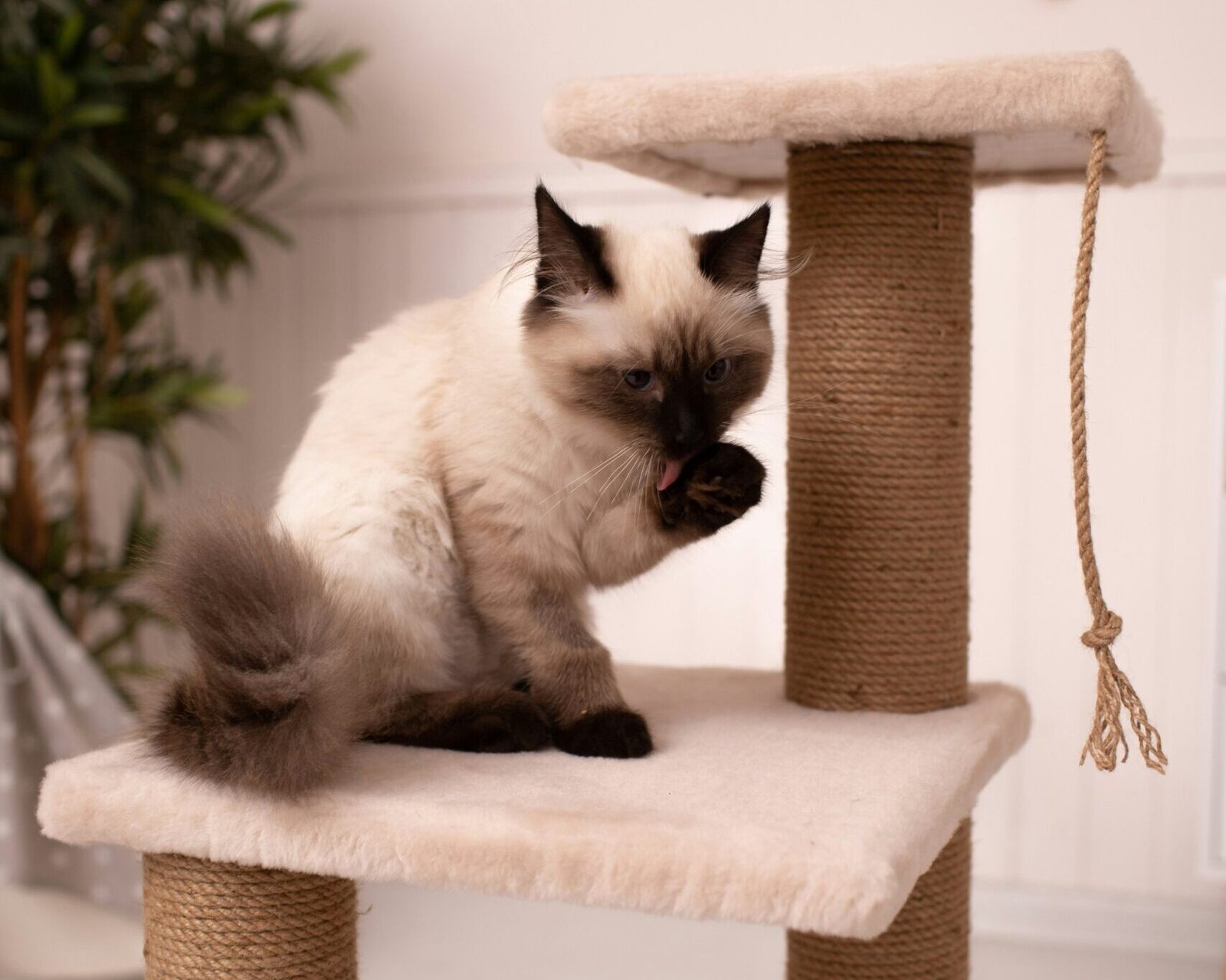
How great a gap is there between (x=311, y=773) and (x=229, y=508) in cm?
23

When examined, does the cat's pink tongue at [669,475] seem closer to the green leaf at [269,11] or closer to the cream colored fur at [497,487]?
the cream colored fur at [497,487]

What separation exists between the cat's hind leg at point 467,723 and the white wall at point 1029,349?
890mm

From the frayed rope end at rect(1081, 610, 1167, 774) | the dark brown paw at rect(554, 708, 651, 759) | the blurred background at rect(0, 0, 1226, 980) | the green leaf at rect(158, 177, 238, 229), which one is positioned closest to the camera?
the frayed rope end at rect(1081, 610, 1167, 774)

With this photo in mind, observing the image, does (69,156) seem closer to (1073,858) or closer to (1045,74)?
(1045,74)

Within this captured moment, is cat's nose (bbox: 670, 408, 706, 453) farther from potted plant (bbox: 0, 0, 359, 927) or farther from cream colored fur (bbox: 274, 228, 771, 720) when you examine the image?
potted plant (bbox: 0, 0, 359, 927)

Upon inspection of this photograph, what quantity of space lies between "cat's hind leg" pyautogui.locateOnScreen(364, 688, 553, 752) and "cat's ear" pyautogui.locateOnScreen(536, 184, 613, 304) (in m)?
0.39

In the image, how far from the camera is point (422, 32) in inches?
106

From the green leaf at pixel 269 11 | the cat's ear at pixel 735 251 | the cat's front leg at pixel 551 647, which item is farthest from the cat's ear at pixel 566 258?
the green leaf at pixel 269 11

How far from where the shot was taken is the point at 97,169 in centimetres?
221

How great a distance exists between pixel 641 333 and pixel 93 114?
1471 millimetres

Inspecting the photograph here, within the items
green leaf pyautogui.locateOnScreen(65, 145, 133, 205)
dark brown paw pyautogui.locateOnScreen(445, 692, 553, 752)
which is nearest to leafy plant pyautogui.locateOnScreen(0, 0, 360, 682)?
green leaf pyautogui.locateOnScreen(65, 145, 133, 205)

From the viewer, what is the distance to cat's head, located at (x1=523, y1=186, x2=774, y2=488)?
3.80 ft

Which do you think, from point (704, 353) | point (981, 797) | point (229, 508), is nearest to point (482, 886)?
point (229, 508)

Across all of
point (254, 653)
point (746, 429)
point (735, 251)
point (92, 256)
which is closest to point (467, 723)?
point (254, 653)
